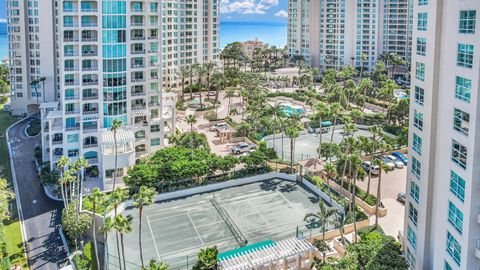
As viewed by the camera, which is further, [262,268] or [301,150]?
[301,150]

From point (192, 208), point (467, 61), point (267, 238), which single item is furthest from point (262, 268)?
point (467, 61)

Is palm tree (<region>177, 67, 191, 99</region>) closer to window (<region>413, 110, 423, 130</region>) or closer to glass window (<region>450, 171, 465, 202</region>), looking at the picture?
window (<region>413, 110, 423, 130</region>)

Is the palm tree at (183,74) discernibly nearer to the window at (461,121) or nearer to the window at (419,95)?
the window at (419,95)

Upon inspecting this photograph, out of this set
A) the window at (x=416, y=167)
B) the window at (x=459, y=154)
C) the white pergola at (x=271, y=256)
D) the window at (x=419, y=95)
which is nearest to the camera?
the window at (x=459, y=154)

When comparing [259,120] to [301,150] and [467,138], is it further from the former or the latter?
[467,138]

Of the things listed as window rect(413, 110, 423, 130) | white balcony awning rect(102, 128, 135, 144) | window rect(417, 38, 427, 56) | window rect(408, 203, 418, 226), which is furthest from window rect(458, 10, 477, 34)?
white balcony awning rect(102, 128, 135, 144)

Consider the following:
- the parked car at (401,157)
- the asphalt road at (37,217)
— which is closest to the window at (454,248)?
the asphalt road at (37,217)

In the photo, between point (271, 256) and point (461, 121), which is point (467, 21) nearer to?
point (461, 121)
